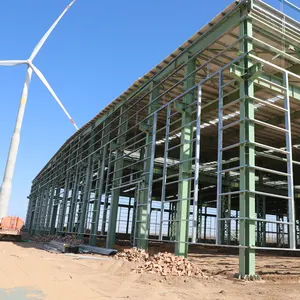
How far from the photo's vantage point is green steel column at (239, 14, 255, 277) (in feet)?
28.5

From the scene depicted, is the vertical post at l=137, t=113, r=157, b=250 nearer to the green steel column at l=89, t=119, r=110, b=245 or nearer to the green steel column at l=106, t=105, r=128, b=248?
the green steel column at l=106, t=105, r=128, b=248

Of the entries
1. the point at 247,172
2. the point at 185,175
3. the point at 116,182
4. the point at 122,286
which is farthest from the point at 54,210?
the point at 247,172

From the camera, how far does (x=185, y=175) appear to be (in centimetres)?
1216

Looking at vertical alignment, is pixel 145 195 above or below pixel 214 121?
below

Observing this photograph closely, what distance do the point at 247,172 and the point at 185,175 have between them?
3338 millimetres

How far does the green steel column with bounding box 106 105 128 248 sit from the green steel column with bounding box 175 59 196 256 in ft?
19.9

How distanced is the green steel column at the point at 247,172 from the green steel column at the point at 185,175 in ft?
9.46

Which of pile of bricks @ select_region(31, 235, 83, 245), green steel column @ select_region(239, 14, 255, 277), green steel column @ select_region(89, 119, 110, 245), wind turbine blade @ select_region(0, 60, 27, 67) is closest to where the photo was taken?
green steel column @ select_region(239, 14, 255, 277)

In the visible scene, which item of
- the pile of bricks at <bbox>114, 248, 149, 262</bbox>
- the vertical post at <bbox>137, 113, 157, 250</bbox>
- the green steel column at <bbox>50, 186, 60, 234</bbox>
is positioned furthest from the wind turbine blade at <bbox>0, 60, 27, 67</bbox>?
the pile of bricks at <bbox>114, 248, 149, 262</bbox>

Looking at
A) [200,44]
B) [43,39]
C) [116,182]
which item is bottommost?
[116,182]

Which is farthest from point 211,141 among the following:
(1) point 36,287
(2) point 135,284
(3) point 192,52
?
(1) point 36,287

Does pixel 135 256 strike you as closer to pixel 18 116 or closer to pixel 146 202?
pixel 146 202

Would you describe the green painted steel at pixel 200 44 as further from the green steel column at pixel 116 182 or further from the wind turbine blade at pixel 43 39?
the wind turbine blade at pixel 43 39

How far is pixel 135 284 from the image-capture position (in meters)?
7.71
